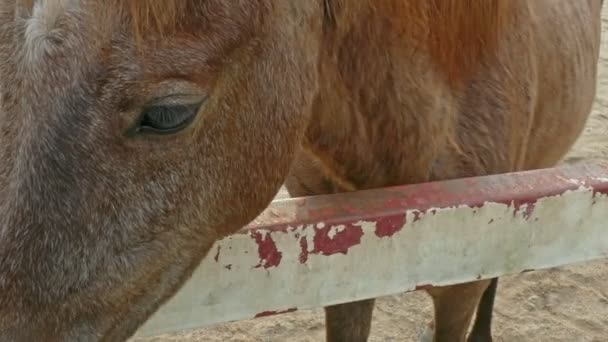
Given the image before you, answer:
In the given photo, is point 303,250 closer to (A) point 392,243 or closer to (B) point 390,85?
(A) point 392,243

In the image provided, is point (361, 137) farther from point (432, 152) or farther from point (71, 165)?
point (71, 165)

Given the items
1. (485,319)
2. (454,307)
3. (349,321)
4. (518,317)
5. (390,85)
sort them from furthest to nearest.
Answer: (518,317), (485,319), (349,321), (454,307), (390,85)

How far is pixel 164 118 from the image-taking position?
1165 millimetres

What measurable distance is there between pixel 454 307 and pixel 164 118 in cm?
135

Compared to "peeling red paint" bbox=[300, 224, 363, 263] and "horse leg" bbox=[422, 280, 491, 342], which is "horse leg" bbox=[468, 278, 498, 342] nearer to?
"horse leg" bbox=[422, 280, 491, 342]

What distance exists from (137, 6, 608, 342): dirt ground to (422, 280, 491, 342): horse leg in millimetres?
755

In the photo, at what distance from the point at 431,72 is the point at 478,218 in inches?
15.2

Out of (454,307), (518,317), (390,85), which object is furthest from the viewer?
(518,317)

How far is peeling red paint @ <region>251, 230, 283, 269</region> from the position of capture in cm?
138

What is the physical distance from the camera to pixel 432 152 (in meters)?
1.83

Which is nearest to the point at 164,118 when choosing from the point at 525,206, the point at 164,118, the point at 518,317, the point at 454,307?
the point at 164,118

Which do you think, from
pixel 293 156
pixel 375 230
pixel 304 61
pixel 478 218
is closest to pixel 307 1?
pixel 304 61

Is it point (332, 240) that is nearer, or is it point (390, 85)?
point (332, 240)

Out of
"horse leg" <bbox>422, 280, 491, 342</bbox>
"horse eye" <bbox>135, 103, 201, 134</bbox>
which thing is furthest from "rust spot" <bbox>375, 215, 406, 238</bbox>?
"horse leg" <bbox>422, 280, 491, 342</bbox>
